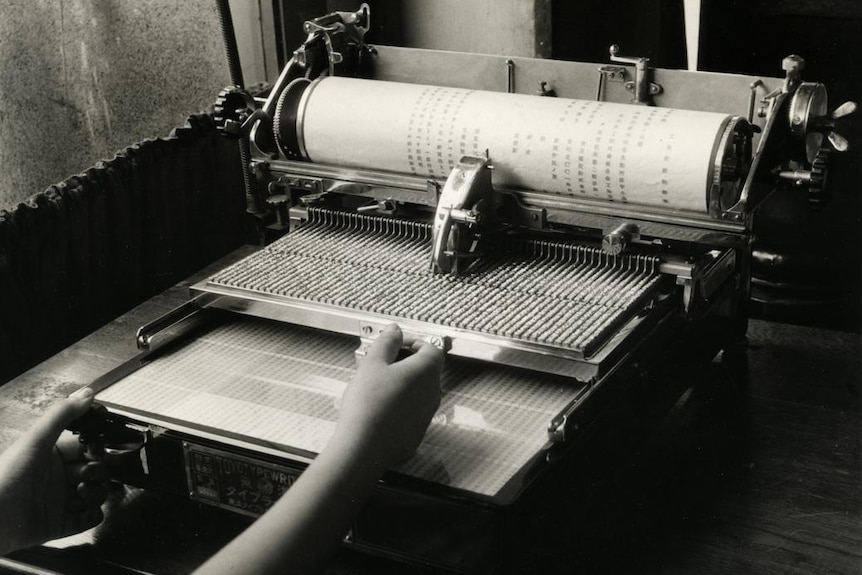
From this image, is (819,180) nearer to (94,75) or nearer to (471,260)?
(471,260)

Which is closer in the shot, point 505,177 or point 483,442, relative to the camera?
point 483,442

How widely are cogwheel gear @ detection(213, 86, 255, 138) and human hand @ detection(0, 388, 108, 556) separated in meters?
0.68

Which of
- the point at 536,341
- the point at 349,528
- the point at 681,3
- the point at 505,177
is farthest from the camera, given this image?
the point at 681,3

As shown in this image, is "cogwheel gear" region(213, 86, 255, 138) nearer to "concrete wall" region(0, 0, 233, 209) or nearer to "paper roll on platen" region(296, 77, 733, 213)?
"paper roll on platen" region(296, 77, 733, 213)

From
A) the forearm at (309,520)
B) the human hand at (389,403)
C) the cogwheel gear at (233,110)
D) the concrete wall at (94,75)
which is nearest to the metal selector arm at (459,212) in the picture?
the human hand at (389,403)

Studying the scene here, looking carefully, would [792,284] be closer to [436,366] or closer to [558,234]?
[558,234]

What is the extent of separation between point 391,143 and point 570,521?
802 mm

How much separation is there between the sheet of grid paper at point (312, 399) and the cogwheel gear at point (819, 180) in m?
0.51

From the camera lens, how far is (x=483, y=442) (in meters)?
1.49

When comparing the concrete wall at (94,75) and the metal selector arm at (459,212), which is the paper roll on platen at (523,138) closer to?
the metal selector arm at (459,212)

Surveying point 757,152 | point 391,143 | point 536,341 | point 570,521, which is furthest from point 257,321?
point 757,152

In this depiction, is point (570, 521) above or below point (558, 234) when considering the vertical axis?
below

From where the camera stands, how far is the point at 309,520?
1.30 meters

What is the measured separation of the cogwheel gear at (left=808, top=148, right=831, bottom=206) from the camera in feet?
5.67
